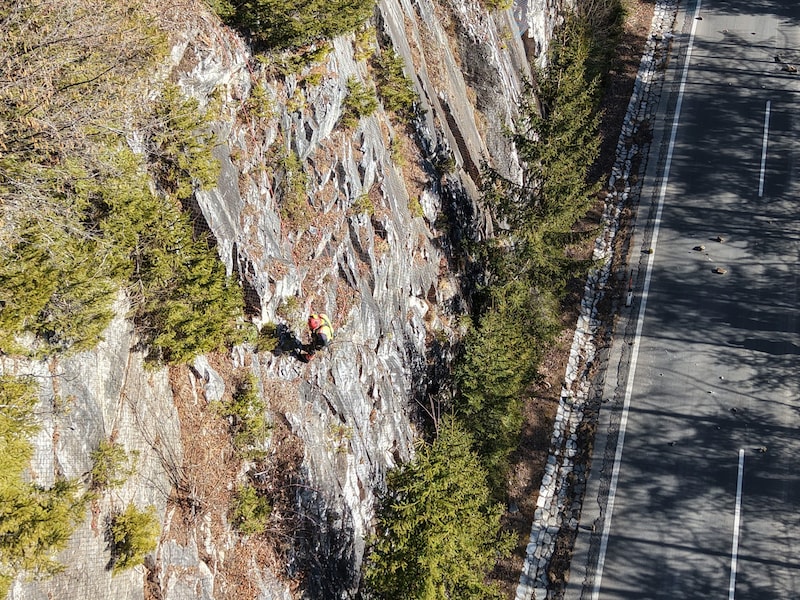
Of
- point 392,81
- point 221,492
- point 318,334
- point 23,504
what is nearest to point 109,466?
point 23,504

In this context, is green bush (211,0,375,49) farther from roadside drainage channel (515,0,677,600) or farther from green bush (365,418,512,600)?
roadside drainage channel (515,0,677,600)

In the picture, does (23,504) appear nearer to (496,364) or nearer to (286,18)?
(286,18)

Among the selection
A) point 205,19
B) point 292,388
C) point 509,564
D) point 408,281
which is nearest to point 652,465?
point 509,564

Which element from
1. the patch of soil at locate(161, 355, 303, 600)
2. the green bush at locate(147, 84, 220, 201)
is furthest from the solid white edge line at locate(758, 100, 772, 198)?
the green bush at locate(147, 84, 220, 201)

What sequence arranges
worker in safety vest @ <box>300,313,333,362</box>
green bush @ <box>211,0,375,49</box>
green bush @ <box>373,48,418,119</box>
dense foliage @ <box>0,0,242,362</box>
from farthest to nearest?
green bush @ <box>373,48,418,119</box>, worker in safety vest @ <box>300,313,333,362</box>, green bush @ <box>211,0,375,49</box>, dense foliage @ <box>0,0,242,362</box>

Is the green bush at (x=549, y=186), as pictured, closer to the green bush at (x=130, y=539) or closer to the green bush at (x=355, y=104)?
the green bush at (x=355, y=104)

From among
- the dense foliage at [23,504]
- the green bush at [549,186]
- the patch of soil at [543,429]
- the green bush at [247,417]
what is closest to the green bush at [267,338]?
the green bush at [247,417]

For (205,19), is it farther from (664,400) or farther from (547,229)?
(664,400)
